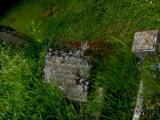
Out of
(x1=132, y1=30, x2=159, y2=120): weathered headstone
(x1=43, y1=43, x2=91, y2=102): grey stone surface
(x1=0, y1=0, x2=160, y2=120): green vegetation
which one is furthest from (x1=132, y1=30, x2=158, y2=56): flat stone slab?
(x1=43, y1=43, x2=91, y2=102): grey stone surface

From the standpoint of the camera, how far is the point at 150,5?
7.82 meters

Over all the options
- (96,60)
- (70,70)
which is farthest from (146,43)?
(70,70)

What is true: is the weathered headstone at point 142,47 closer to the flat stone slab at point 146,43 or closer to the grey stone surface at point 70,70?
the flat stone slab at point 146,43

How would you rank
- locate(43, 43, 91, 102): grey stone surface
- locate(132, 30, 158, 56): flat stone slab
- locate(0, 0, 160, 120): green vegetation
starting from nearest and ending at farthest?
1. locate(132, 30, 158, 56): flat stone slab
2. locate(0, 0, 160, 120): green vegetation
3. locate(43, 43, 91, 102): grey stone surface

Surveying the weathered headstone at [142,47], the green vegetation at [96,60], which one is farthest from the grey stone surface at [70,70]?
the weathered headstone at [142,47]

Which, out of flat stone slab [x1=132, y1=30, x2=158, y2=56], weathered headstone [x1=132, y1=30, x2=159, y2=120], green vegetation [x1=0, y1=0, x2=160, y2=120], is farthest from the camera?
green vegetation [x1=0, y1=0, x2=160, y2=120]

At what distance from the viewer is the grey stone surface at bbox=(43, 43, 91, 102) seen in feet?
23.4

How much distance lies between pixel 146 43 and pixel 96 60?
99 cm

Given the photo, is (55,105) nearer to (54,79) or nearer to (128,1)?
(54,79)

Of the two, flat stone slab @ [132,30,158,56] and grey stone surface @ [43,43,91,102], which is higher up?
flat stone slab @ [132,30,158,56]

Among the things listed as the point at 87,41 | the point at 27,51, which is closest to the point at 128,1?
the point at 87,41

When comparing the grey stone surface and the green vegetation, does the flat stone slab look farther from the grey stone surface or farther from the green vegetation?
the grey stone surface

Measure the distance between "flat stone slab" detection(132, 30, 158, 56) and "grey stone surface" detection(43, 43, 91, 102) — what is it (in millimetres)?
952

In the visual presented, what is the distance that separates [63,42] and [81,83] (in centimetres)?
173
